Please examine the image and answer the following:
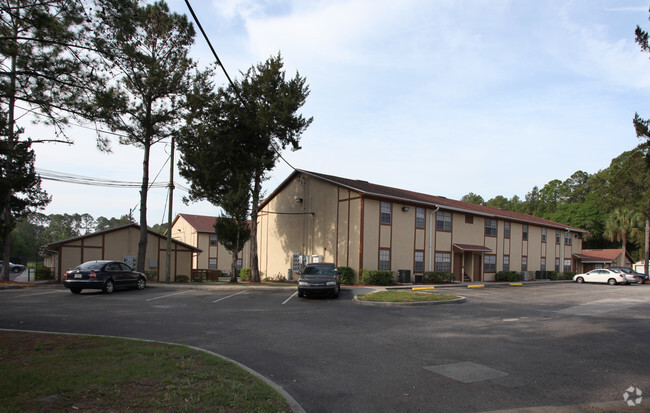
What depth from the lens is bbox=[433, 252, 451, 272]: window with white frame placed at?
29.8 metres

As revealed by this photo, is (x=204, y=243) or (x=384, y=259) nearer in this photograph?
(x=384, y=259)

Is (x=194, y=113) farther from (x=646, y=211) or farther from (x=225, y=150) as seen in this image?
(x=646, y=211)

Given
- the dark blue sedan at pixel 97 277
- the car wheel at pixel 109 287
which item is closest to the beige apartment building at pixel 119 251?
the dark blue sedan at pixel 97 277

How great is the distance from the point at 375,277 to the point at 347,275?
1.70 meters

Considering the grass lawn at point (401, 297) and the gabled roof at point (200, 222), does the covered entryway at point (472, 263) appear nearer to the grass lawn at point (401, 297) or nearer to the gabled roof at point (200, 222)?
the grass lawn at point (401, 297)

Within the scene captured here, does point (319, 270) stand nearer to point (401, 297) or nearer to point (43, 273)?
point (401, 297)

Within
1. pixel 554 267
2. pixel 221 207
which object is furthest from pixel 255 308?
pixel 554 267

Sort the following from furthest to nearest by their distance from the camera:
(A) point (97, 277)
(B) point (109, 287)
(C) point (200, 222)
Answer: (C) point (200, 222)
(B) point (109, 287)
(A) point (97, 277)

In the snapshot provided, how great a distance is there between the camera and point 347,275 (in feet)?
83.4

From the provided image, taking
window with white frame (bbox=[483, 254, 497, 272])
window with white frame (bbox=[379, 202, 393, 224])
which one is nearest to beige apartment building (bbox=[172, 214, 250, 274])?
window with white frame (bbox=[379, 202, 393, 224])

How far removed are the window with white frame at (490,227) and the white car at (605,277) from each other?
8.55 m

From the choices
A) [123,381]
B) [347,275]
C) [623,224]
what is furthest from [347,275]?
[623,224]

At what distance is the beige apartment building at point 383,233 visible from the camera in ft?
86.4

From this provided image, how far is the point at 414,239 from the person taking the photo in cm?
2847
